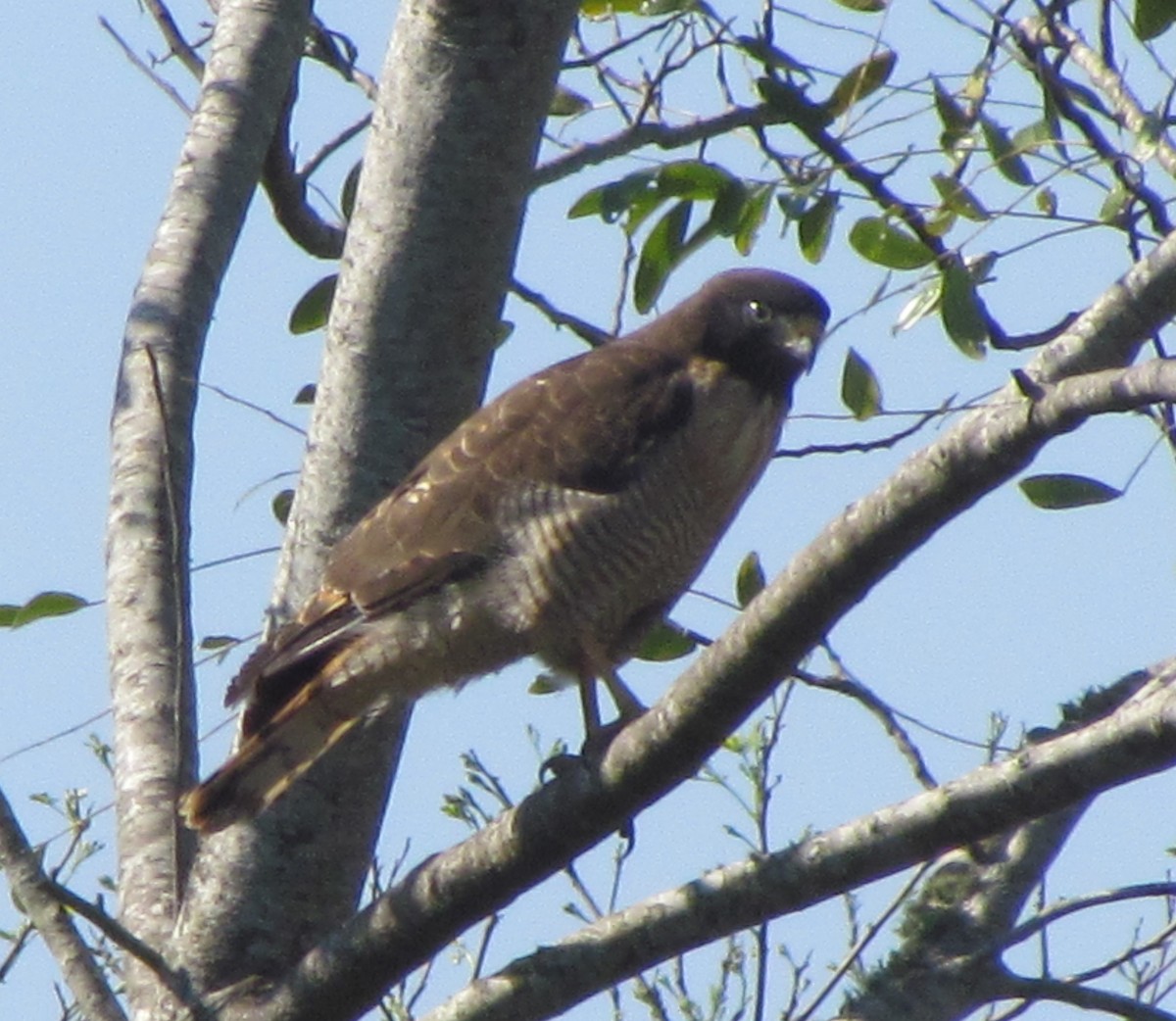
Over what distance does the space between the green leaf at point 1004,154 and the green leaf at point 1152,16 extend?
1.06 ft

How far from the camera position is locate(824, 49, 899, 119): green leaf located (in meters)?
3.43

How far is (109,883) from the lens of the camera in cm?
412

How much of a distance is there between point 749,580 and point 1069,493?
2.94 ft

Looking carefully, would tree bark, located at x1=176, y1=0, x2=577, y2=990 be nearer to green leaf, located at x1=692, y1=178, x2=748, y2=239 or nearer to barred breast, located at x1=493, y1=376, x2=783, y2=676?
barred breast, located at x1=493, y1=376, x2=783, y2=676

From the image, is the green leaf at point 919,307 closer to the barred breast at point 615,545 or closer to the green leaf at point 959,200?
the green leaf at point 959,200

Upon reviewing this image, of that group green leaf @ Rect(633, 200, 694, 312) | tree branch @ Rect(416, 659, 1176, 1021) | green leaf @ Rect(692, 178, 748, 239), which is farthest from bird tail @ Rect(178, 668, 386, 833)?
green leaf @ Rect(692, 178, 748, 239)

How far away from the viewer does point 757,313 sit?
434 centimetres

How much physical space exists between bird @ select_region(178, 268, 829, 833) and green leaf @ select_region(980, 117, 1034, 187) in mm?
932

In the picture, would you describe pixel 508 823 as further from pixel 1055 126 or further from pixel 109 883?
pixel 109 883

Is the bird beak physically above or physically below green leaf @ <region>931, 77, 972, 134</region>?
above

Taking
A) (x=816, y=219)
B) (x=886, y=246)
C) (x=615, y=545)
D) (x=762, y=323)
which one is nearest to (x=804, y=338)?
(x=762, y=323)

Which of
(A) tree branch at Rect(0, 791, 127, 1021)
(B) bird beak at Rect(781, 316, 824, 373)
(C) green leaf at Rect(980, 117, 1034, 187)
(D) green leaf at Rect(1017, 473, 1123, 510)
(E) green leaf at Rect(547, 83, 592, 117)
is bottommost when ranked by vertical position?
(A) tree branch at Rect(0, 791, 127, 1021)

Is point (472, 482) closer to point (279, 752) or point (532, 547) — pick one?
point (532, 547)

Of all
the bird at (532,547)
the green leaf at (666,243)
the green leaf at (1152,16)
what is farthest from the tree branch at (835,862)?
the green leaf at (666,243)
